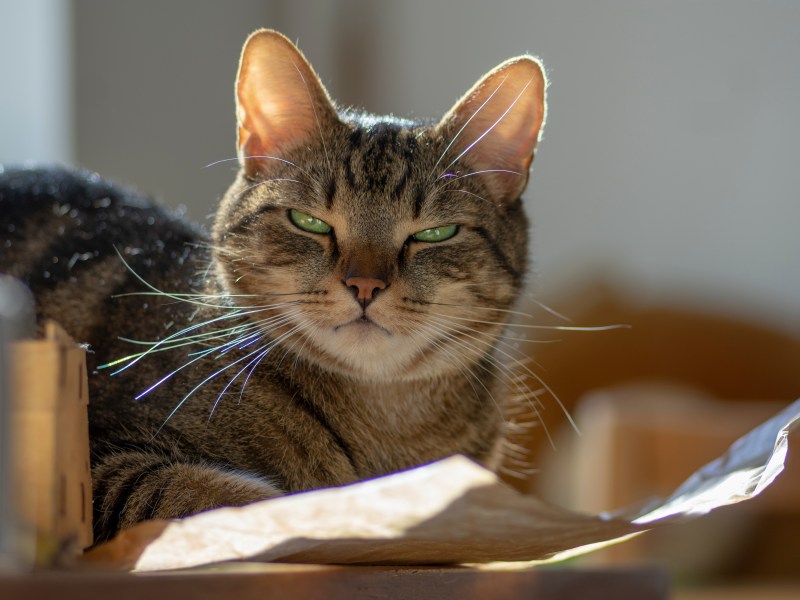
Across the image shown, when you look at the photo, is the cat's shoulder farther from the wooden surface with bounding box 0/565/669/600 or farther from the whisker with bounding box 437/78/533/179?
the wooden surface with bounding box 0/565/669/600

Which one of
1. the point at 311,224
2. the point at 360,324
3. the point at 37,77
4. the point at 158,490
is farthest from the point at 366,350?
the point at 37,77

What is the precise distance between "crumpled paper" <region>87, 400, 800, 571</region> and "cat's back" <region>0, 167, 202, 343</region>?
55 cm

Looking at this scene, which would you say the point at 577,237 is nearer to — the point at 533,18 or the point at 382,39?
the point at 533,18

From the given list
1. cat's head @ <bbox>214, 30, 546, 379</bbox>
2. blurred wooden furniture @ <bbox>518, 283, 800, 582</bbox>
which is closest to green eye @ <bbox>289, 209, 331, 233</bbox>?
cat's head @ <bbox>214, 30, 546, 379</bbox>

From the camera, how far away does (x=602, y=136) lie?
2.65 metres

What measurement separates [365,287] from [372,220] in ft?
0.28

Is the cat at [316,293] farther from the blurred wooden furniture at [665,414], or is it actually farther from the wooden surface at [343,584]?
the blurred wooden furniture at [665,414]

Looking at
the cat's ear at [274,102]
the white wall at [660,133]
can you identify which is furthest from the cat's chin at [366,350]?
the white wall at [660,133]

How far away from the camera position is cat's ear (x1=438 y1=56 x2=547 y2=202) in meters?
0.92

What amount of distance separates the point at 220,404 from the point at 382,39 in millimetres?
2538

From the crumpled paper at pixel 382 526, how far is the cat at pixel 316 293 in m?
0.29

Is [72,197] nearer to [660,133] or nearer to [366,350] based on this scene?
[366,350]

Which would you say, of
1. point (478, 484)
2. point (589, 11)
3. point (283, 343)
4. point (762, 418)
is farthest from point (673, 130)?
point (478, 484)

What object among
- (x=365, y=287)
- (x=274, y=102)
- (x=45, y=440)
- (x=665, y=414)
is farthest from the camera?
(x=665, y=414)
